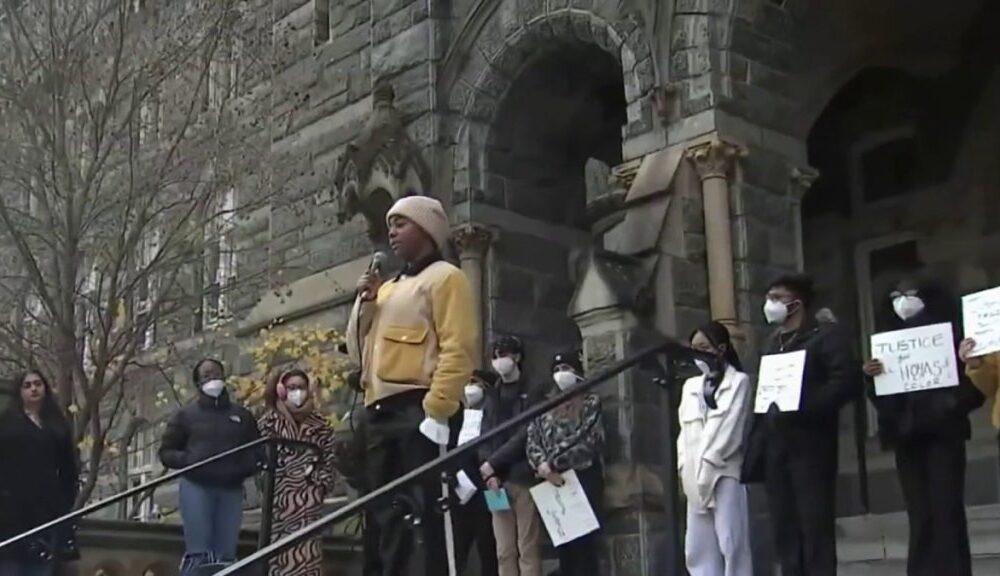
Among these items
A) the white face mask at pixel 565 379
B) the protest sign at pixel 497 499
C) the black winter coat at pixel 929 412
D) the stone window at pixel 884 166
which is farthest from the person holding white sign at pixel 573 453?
the stone window at pixel 884 166

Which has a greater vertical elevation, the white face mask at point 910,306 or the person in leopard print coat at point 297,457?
the white face mask at point 910,306

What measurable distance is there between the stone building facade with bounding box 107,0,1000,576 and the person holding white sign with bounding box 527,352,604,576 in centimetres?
135

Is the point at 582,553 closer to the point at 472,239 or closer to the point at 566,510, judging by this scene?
the point at 566,510

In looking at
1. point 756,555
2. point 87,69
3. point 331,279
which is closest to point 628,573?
point 756,555

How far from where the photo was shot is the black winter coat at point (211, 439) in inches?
326

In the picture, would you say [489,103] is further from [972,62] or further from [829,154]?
[972,62]

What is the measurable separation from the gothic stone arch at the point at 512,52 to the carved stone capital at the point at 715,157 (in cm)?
81

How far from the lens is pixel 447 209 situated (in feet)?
40.0

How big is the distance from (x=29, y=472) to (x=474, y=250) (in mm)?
4867

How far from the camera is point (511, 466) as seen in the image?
7773 millimetres

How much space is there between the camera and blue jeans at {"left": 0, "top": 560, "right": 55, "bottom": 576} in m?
7.83

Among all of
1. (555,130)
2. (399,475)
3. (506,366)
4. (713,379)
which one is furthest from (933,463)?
(555,130)

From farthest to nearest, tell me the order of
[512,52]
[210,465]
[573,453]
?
[512,52]
[210,465]
[573,453]

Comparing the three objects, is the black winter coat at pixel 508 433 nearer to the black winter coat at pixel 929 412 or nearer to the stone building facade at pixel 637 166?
the stone building facade at pixel 637 166
